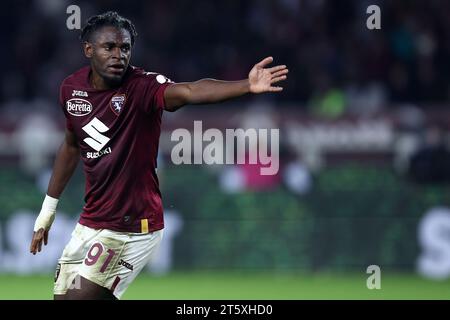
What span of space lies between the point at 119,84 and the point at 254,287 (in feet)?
21.5

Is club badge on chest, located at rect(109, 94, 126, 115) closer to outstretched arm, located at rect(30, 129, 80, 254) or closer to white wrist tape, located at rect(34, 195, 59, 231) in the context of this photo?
outstretched arm, located at rect(30, 129, 80, 254)

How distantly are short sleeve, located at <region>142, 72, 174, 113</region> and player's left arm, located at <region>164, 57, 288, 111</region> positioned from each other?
0.05m

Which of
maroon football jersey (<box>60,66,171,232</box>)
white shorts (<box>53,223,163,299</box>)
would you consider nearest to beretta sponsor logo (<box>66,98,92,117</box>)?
maroon football jersey (<box>60,66,171,232</box>)

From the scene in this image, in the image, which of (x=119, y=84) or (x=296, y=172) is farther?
(x=296, y=172)

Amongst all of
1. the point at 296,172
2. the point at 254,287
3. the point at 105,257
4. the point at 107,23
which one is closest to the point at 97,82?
the point at 107,23

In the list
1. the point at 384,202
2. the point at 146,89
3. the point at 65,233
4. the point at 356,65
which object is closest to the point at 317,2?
the point at 356,65

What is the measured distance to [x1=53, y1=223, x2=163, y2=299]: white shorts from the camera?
303 inches

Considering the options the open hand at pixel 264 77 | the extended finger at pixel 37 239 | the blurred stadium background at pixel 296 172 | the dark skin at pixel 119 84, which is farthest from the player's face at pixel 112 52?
the blurred stadium background at pixel 296 172

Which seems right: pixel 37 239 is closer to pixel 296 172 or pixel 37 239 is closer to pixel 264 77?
pixel 264 77

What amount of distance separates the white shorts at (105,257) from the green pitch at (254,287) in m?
4.66

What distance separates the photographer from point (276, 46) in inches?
705

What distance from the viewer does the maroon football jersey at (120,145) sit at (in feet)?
25.0

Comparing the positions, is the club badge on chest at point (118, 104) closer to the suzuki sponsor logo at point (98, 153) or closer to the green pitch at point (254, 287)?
the suzuki sponsor logo at point (98, 153)
